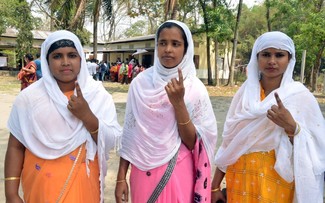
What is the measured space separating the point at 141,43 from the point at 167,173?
24962 millimetres

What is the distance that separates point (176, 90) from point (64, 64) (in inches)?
27.4

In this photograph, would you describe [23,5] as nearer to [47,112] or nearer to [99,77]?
[99,77]

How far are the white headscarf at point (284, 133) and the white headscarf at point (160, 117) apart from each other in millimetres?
219

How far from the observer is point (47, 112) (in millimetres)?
1916

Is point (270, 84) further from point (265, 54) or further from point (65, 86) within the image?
point (65, 86)

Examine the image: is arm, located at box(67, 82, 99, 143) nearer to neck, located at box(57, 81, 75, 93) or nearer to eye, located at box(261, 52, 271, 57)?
neck, located at box(57, 81, 75, 93)

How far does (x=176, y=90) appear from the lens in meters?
1.91

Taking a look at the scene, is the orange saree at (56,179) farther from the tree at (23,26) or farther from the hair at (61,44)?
the tree at (23,26)

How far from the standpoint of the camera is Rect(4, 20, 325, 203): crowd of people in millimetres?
1915

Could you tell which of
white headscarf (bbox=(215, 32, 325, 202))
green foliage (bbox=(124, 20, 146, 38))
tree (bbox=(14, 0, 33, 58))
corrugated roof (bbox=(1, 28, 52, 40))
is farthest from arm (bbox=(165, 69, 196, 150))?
green foliage (bbox=(124, 20, 146, 38))

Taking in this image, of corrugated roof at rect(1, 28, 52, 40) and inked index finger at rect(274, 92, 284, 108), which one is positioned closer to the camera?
inked index finger at rect(274, 92, 284, 108)

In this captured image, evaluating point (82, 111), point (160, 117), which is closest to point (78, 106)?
point (82, 111)

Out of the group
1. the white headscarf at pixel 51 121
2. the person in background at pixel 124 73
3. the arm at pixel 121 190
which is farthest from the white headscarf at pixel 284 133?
the person in background at pixel 124 73

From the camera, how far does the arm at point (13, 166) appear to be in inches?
75.0
